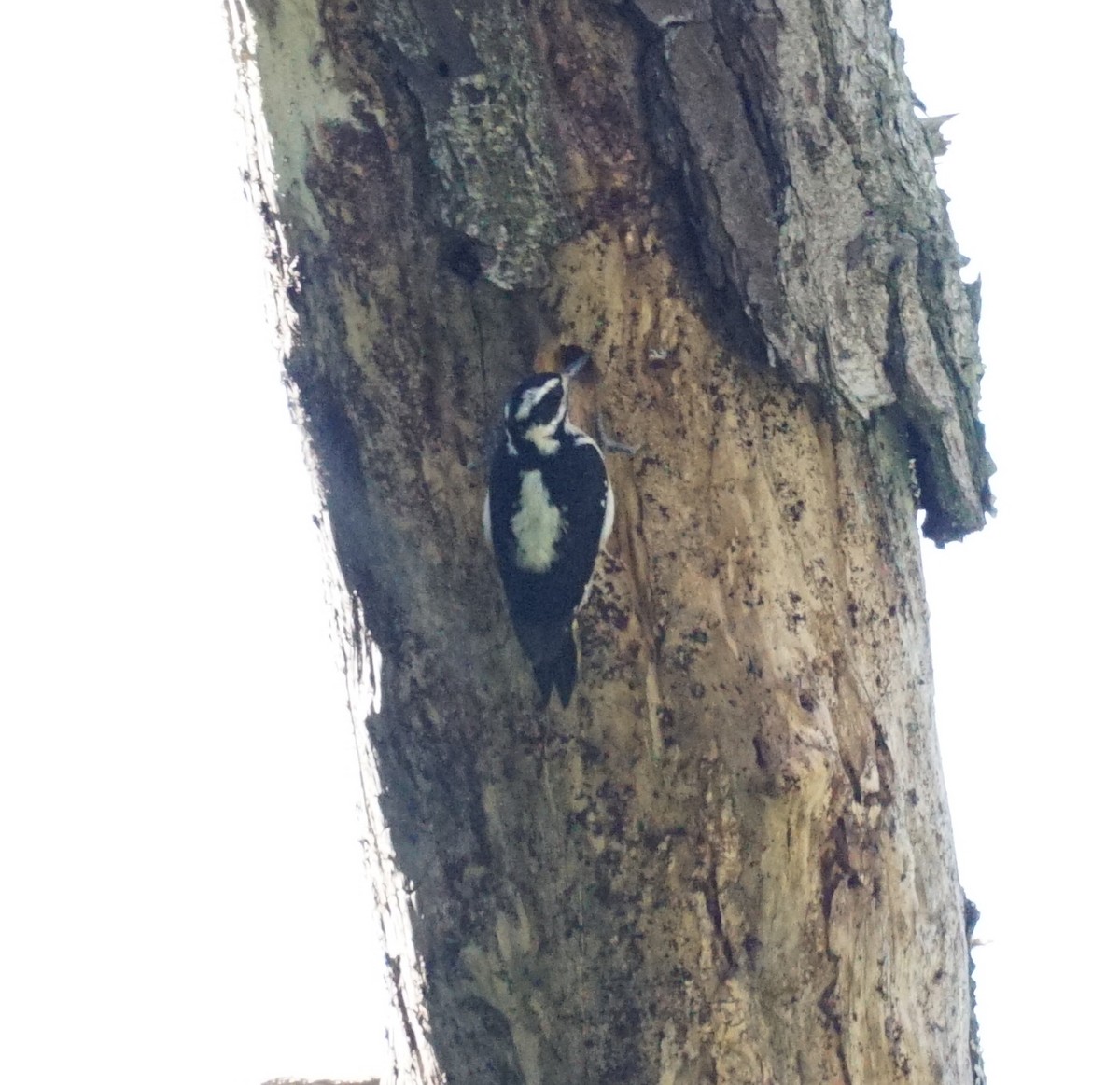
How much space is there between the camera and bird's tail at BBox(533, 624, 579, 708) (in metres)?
3.08

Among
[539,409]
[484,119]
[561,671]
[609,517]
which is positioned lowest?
[561,671]

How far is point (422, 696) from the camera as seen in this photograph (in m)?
3.15

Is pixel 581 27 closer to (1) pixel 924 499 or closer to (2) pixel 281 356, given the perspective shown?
(2) pixel 281 356

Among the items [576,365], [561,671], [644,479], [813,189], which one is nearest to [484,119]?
[576,365]

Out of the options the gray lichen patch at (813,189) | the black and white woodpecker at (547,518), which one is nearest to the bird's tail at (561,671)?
the black and white woodpecker at (547,518)

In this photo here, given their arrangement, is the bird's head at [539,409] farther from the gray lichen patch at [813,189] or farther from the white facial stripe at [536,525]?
the gray lichen patch at [813,189]

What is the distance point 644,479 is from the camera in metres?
3.22

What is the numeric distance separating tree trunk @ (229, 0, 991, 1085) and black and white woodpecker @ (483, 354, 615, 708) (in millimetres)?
54

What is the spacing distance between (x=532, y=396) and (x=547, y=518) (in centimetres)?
33

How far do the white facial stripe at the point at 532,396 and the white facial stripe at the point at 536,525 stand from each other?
24 cm

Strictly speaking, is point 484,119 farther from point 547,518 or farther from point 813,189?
point 547,518

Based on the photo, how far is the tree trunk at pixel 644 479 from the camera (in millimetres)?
3020

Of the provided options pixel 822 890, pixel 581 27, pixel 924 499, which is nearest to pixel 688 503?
pixel 924 499

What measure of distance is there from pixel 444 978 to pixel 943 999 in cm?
105
